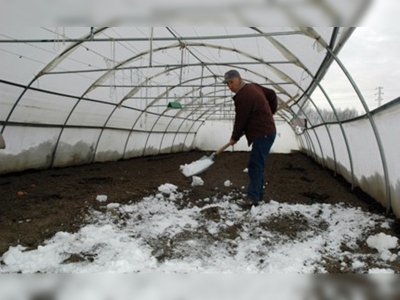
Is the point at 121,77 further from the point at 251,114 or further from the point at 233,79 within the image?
the point at 251,114

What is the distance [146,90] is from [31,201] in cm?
560

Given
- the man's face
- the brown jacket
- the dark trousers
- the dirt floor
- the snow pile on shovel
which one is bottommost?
the dirt floor

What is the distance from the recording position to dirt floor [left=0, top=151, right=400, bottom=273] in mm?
3676

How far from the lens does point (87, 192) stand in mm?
5605

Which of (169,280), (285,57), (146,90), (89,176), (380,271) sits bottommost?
(89,176)

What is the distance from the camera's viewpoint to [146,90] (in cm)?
981

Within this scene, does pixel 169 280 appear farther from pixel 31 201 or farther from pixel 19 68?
pixel 19 68

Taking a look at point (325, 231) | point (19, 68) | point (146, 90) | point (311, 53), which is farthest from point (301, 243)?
point (146, 90)

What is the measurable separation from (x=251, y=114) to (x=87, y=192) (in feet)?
9.96

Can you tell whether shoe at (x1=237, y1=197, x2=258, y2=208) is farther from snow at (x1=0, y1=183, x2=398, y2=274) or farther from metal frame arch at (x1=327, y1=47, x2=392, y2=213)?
Answer: metal frame arch at (x1=327, y1=47, x2=392, y2=213)

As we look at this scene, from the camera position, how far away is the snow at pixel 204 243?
2.70 m

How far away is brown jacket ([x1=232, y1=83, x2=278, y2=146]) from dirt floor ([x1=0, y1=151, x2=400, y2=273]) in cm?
123

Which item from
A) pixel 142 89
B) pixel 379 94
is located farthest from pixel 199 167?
pixel 142 89

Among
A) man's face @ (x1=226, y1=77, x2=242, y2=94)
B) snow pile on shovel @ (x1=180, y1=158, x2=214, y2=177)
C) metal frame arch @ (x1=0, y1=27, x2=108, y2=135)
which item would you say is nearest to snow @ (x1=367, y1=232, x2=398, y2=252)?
man's face @ (x1=226, y1=77, x2=242, y2=94)
